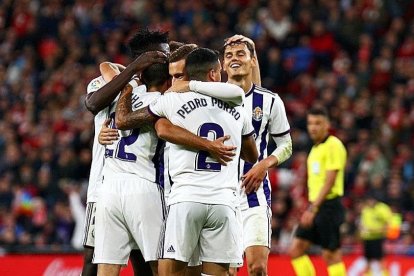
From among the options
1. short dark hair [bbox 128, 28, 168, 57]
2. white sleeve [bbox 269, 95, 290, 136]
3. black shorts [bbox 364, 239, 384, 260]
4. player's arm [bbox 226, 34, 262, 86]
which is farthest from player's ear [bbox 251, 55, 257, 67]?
black shorts [bbox 364, 239, 384, 260]

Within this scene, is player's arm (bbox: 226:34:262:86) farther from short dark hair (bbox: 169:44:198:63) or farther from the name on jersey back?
the name on jersey back

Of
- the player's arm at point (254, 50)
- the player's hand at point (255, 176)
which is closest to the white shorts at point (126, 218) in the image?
the player's hand at point (255, 176)

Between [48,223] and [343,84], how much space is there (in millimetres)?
5500

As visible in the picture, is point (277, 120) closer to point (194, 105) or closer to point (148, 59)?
point (148, 59)

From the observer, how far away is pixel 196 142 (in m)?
6.32

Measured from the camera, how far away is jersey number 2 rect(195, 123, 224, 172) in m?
6.41

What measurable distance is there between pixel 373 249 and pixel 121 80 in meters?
7.29

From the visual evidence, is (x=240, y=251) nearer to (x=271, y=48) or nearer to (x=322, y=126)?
(x=322, y=126)

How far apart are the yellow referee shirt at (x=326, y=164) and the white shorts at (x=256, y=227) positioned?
2.70 meters

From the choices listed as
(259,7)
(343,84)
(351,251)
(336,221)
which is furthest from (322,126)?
(259,7)

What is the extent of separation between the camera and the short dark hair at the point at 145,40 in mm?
7191

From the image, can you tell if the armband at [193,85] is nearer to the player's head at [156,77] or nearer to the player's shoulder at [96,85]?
the player's head at [156,77]

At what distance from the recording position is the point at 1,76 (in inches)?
757

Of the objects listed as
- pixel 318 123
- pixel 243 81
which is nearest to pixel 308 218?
pixel 318 123
